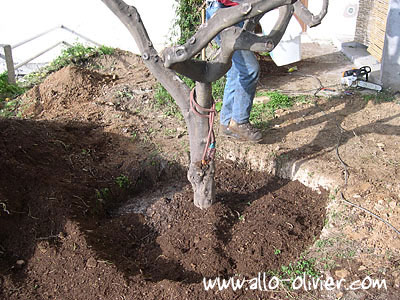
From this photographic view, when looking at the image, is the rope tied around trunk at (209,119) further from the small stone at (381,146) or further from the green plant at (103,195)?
the small stone at (381,146)

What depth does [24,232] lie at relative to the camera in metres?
2.99

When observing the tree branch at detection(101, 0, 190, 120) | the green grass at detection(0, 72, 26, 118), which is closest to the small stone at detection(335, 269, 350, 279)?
the tree branch at detection(101, 0, 190, 120)

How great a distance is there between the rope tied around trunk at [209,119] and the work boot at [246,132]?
1.16m

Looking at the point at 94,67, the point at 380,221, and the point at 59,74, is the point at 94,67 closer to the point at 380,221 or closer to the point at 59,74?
the point at 59,74

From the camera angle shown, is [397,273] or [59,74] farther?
[59,74]

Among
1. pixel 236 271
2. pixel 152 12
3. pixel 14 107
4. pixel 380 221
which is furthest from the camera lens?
pixel 152 12

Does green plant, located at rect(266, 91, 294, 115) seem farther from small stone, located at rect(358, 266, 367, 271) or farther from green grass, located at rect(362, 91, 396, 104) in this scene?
small stone, located at rect(358, 266, 367, 271)

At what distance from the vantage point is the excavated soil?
2.68 metres

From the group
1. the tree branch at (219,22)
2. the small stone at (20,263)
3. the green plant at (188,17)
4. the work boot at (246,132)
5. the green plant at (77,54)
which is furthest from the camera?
the green plant at (77,54)

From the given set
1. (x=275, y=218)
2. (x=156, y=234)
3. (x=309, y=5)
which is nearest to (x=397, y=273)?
(x=275, y=218)

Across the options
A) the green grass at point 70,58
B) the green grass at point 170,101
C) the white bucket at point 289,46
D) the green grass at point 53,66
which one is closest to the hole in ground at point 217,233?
the green grass at point 170,101

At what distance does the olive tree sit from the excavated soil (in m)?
0.43

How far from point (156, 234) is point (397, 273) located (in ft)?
5.86

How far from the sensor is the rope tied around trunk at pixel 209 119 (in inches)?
112
